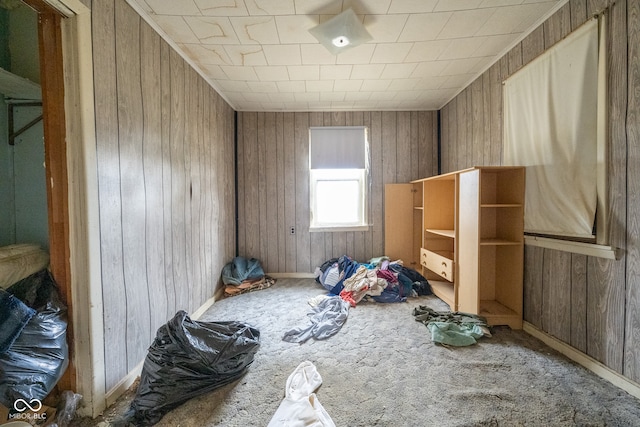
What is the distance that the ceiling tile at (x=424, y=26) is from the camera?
5.48 feet

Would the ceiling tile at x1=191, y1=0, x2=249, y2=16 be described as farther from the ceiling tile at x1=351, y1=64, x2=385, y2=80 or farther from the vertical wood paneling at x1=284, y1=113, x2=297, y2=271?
the vertical wood paneling at x1=284, y1=113, x2=297, y2=271

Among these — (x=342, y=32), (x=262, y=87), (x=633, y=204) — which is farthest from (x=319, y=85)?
(x=633, y=204)

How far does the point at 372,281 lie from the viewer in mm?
2697

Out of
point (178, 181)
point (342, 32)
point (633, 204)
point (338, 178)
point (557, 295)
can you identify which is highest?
point (342, 32)

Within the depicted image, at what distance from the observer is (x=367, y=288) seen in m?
2.67

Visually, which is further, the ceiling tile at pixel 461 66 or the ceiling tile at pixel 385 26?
the ceiling tile at pixel 461 66

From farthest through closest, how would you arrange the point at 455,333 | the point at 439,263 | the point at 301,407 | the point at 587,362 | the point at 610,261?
the point at 439,263, the point at 455,333, the point at 587,362, the point at 610,261, the point at 301,407

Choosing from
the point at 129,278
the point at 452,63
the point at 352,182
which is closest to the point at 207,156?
the point at 129,278

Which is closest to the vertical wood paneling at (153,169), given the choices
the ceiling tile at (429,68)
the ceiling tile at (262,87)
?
the ceiling tile at (262,87)

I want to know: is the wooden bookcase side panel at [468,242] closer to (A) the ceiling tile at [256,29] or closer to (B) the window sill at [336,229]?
(B) the window sill at [336,229]

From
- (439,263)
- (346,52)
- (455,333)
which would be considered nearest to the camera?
(455,333)

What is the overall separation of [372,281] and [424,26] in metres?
2.38

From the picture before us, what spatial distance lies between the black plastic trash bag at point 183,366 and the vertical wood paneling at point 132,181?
0.24 m

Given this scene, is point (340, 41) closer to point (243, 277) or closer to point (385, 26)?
point (385, 26)
